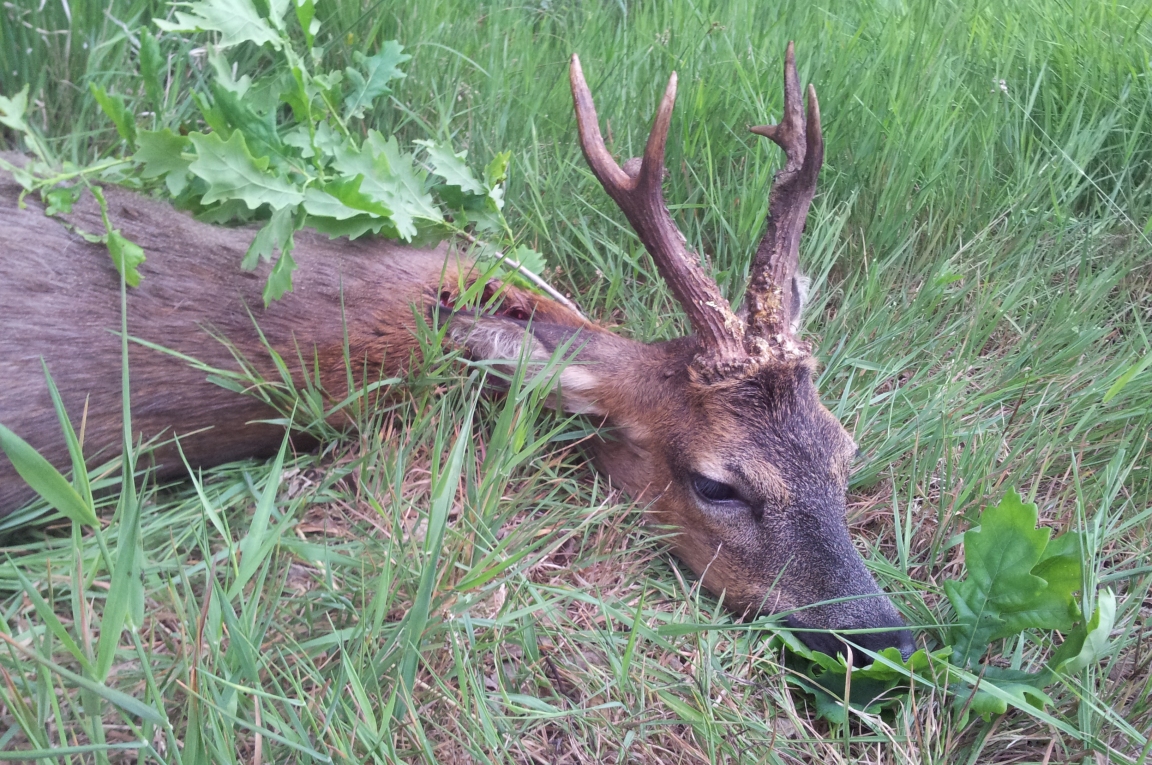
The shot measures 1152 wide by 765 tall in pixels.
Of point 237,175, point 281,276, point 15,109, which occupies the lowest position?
point 281,276

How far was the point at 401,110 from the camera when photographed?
383cm

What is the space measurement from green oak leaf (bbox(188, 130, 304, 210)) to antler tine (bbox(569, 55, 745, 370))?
3.10 feet

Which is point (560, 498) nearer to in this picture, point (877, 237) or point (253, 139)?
point (253, 139)

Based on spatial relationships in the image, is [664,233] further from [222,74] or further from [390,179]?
[222,74]

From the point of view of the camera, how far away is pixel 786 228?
276cm

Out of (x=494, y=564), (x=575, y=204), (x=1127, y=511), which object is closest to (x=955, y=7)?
(x=575, y=204)

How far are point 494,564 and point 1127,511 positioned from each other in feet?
6.91

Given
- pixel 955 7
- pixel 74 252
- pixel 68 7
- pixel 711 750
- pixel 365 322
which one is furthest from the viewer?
pixel 955 7

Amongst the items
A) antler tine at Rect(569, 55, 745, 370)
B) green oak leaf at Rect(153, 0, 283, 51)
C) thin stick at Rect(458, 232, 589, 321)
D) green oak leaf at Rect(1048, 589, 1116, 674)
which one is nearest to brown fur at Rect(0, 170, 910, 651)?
antler tine at Rect(569, 55, 745, 370)

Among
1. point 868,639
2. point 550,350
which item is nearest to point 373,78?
point 550,350

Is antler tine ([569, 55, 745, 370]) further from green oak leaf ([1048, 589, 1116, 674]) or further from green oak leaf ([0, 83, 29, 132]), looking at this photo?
green oak leaf ([0, 83, 29, 132])

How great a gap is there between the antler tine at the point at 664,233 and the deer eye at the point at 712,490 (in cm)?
32

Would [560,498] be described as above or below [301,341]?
below

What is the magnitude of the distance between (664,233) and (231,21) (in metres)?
1.62
